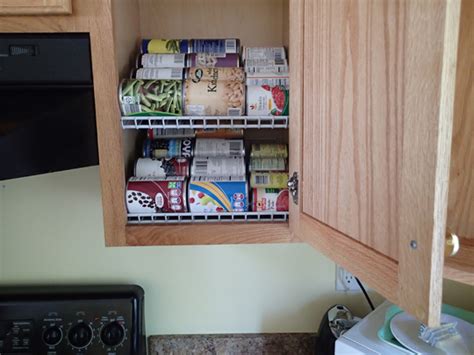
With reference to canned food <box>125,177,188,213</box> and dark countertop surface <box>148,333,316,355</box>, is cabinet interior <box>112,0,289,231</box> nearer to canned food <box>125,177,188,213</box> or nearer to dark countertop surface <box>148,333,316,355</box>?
canned food <box>125,177,188,213</box>

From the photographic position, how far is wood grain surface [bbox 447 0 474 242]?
80 centimetres

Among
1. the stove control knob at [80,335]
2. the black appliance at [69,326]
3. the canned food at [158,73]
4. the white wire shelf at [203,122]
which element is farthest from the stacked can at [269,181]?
the stove control knob at [80,335]

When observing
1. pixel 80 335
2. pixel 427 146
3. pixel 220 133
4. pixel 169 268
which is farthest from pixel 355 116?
pixel 80 335

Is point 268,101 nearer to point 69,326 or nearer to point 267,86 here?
point 267,86

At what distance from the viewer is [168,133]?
0.98m

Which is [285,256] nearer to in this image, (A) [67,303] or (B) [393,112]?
(A) [67,303]

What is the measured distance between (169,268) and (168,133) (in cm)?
41

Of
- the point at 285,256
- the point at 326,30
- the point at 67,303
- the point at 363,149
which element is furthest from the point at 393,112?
the point at 67,303

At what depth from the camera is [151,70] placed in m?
0.86

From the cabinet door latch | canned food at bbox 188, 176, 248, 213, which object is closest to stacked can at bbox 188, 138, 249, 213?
canned food at bbox 188, 176, 248, 213

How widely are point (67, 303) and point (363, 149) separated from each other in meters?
0.89

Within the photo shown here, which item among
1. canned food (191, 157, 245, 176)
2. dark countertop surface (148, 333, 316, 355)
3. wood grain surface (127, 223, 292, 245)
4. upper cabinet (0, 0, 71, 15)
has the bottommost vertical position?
dark countertop surface (148, 333, 316, 355)

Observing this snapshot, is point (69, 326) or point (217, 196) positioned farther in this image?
point (69, 326)

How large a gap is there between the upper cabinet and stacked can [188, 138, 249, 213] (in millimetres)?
378
